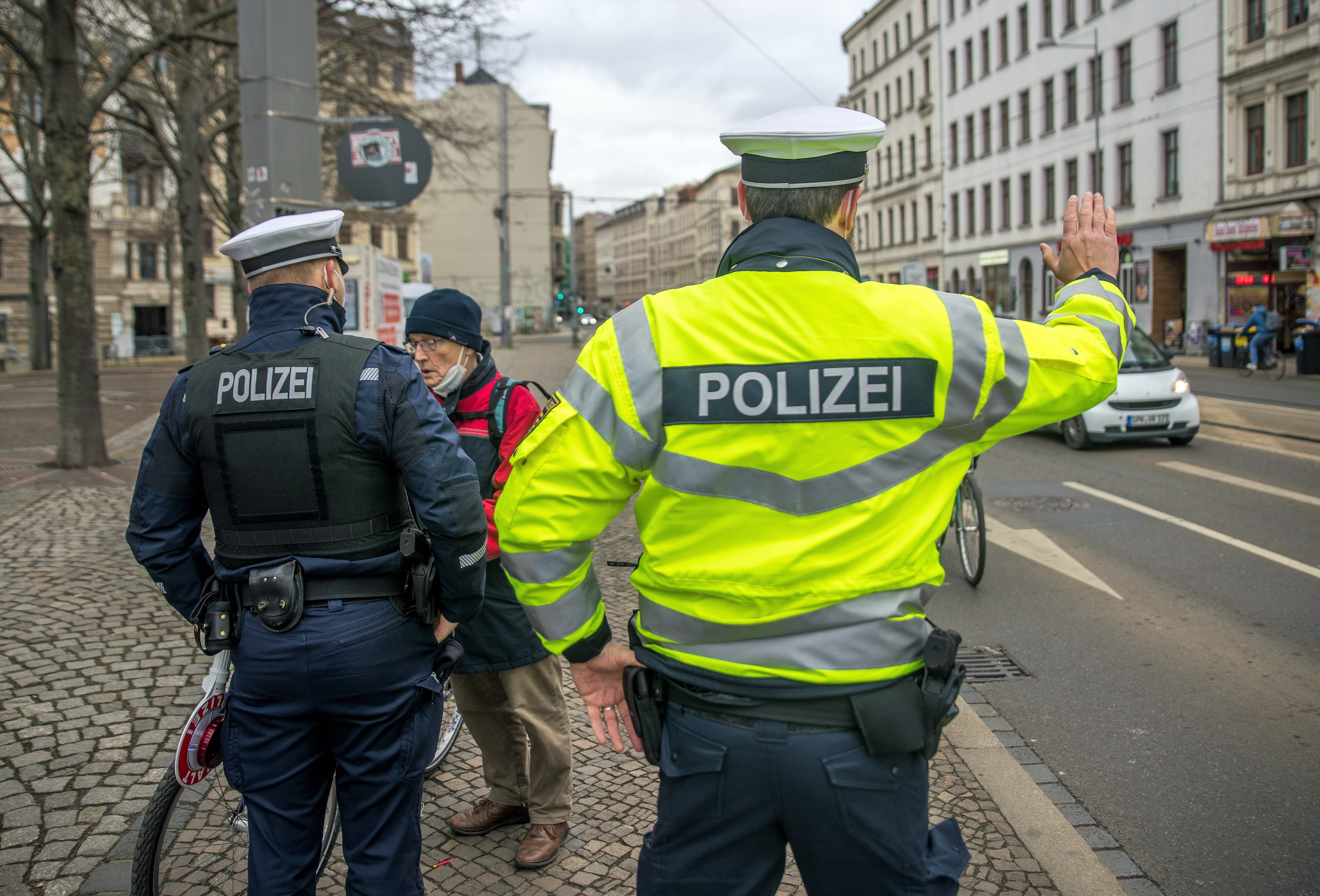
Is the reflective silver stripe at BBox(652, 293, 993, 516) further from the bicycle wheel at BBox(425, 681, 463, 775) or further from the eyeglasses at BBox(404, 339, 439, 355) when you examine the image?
the bicycle wheel at BBox(425, 681, 463, 775)

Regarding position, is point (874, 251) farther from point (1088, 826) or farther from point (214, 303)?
point (1088, 826)

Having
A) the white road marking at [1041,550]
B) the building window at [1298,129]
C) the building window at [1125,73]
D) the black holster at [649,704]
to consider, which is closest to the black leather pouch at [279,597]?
the black holster at [649,704]

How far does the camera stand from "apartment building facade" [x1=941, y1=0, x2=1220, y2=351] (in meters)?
32.0

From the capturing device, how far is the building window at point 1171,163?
33188mm

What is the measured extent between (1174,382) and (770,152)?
12.5 metres

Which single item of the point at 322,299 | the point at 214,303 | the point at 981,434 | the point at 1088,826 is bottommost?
the point at 1088,826

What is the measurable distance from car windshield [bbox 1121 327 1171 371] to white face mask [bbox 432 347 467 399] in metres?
11.2

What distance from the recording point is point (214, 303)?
178ft

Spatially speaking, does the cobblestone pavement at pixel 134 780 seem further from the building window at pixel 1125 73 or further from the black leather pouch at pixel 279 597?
the building window at pixel 1125 73

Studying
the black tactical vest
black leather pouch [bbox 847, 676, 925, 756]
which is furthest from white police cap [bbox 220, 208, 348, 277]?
black leather pouch [bbox 847, 676, 925, 756]

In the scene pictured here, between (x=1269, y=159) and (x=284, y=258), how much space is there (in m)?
32.4

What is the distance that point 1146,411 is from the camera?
12695 mm

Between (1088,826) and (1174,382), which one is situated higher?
(1174,382)

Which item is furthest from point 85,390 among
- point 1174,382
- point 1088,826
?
point 1174,382
